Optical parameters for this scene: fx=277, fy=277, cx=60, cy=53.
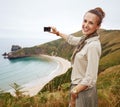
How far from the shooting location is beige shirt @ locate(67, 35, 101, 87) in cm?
317

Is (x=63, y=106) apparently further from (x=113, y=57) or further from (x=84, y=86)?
(x=113, y=57)

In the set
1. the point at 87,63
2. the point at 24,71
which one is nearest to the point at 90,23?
the point at 87,63

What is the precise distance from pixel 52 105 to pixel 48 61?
166 metres

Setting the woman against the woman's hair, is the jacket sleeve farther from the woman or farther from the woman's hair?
the woman's hair

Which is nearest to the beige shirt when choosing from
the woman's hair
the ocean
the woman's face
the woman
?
the woman

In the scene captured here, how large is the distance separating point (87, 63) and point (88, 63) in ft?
0.27

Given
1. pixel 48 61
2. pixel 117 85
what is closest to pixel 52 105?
pixel 117 85

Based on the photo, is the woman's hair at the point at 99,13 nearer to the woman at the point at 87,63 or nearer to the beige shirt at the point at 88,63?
the woman at the point at 87,63

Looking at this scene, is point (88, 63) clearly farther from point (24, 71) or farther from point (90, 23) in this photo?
point (24, 71)

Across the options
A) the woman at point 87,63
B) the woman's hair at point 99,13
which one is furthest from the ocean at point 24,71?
the woman's hair at point 99,13

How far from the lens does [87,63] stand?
128 inches

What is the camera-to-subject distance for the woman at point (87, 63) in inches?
125

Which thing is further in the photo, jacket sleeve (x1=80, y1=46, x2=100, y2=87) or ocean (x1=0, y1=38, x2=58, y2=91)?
ocean (x1=0, y1=38, x2=58, y2=91)

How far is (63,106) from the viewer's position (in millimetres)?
5102
